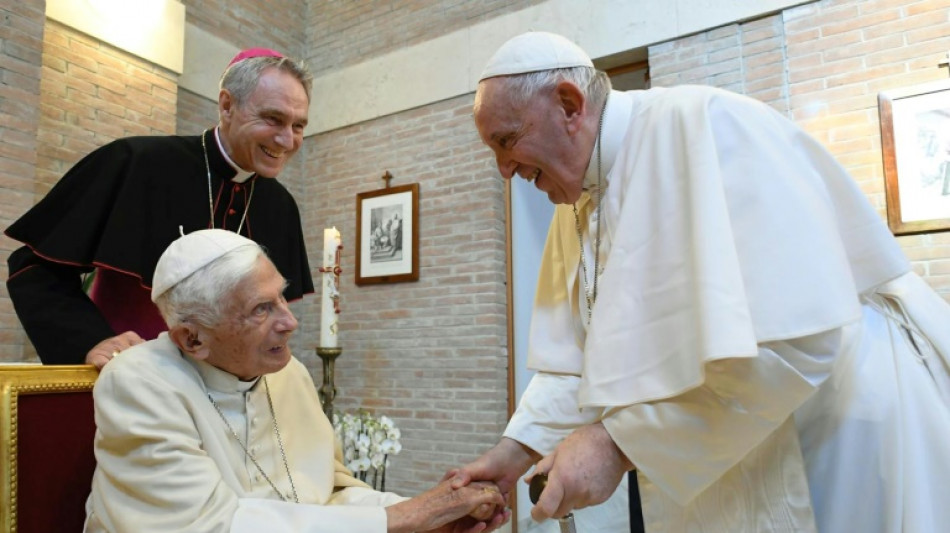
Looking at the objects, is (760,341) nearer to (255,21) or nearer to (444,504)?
(444,504)

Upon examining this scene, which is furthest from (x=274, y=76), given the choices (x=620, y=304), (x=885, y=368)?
(x=885, y=368)

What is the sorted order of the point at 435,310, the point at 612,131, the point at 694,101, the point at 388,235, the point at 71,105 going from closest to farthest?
the point at 694,101, the point at 612,131, the point at 71,105, the point at 435,310, the point at 388,235

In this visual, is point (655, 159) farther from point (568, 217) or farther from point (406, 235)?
point (406, 235)

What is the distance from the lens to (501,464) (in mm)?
1717

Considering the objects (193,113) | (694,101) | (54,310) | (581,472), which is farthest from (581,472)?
(193,113)

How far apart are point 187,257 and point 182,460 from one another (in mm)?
505

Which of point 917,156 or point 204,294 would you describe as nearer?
point 204,294

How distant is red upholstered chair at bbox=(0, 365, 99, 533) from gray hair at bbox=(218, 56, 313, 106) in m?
1.02

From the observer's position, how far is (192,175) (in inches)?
97.5

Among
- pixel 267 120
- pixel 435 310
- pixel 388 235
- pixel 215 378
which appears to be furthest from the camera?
pixel 388 235

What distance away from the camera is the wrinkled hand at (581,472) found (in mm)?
1164

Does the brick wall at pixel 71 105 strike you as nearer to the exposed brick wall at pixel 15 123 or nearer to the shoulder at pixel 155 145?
the exposed brick wall at pixel 15 123

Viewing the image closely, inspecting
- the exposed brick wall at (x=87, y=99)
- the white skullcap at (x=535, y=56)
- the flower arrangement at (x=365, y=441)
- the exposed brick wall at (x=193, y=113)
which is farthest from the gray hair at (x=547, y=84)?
the exposed brick wall at (x=193, y=113)

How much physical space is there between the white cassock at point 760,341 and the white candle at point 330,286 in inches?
107
